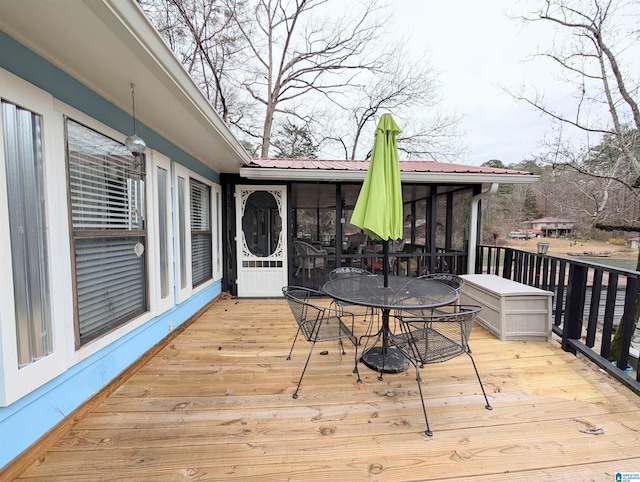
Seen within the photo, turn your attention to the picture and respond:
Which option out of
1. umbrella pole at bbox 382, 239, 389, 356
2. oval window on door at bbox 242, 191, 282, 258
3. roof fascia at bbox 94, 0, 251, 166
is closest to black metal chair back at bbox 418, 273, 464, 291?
umbrella pole at bbox 382, 239, 389, 356

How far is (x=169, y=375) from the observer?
2.27 metres

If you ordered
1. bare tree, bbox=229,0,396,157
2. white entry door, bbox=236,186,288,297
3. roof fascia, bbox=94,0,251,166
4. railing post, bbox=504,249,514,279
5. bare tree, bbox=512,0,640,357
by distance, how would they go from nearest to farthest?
1. roof fascia, bbox=94,0,251,166
2. railing post, bbox=504,249,514,279
3. white entry door, bbox=236,186,288,297
4. bare tree, bbox=512,0,640,357
5. bare tree, bbox=229,0,396,157

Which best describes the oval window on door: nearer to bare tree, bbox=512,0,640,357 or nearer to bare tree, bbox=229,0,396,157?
bare tree, bbox=512,0,640,357

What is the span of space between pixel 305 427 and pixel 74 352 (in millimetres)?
1551

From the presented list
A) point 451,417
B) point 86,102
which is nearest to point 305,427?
point 451,417

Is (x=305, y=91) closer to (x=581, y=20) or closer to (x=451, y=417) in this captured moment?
(x=581, y=20)

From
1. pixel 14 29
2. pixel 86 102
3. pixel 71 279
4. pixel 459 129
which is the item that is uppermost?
pixel 459 129

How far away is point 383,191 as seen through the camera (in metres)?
2.23

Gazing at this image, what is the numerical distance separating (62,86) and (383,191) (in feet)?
7.42

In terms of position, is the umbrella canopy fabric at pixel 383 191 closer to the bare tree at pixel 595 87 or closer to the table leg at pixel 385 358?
the table leg at pixel 385 358

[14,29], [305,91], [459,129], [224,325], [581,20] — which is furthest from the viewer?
[459,129]

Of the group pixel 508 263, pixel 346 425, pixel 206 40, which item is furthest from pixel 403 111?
pixel 346 425

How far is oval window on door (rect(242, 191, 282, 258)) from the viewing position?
4730 millimetres

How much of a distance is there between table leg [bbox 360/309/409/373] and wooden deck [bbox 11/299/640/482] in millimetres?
100
